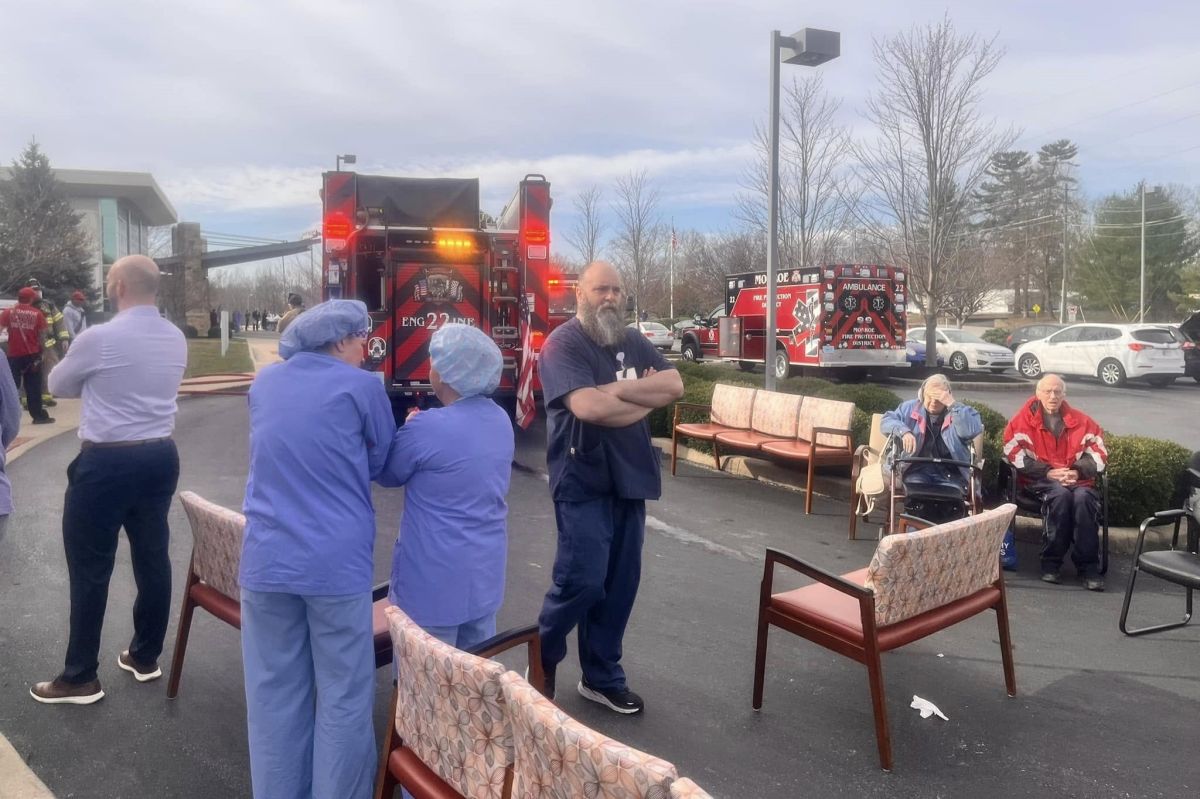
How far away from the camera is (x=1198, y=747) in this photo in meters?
3.76

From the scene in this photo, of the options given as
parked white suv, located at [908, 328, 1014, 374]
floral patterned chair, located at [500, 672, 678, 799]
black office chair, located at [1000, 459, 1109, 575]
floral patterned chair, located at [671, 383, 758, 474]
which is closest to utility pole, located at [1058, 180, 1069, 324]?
parked white suv, located at [908, 328, 1014, 374]

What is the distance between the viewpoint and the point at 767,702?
4.16m

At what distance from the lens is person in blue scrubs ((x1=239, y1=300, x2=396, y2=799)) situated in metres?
2.73

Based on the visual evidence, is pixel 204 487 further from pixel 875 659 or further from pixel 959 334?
pixel 959 334

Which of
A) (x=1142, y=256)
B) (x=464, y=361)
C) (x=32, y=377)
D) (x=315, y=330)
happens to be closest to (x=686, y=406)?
(x=464, y=361)

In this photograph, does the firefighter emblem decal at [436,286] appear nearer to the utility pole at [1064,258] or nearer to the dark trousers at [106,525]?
the dark trousers at [106,525]

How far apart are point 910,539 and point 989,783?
93 centimetres

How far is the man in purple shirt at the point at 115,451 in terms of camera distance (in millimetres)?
3756

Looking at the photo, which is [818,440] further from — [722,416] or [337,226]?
[337,226]

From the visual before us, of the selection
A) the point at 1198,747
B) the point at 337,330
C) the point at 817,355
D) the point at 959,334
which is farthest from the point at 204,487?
the point at 959,334

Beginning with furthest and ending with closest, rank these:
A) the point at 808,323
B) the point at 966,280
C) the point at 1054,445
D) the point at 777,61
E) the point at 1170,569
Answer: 1. the point at 966,280
2. the point at 808,323
3. the point at 777,61
4. the point at 1054,445
5. the point at 1170,569

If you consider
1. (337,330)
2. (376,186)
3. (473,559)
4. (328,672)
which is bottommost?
(328,672)

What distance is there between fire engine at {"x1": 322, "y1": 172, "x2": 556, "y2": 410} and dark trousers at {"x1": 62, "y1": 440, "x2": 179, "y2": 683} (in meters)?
6.35

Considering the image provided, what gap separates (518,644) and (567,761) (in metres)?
0.96
